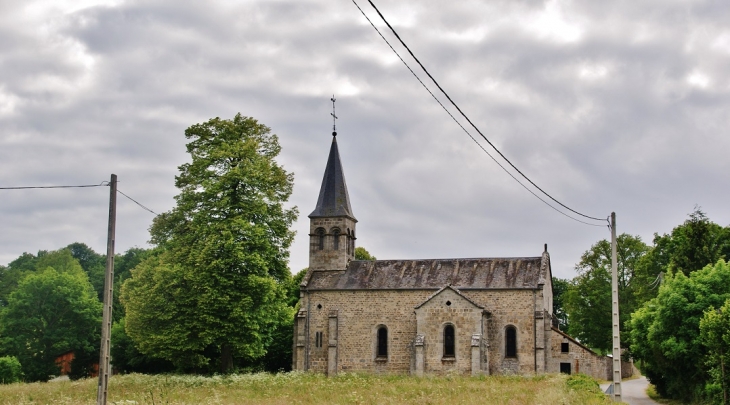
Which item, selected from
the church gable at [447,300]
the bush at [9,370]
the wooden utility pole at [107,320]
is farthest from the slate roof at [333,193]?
the wooden utility pole at [107,320]

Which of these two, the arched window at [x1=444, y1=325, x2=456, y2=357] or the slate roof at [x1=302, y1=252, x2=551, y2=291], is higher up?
the slate roof at [x1=302, y1=252, x2=551, y2=291]

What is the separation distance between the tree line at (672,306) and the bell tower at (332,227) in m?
17.3

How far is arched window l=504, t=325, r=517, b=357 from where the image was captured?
3953 centimetres

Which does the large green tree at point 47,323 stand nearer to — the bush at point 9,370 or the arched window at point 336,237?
the bush at point 9,370

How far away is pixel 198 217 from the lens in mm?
36500

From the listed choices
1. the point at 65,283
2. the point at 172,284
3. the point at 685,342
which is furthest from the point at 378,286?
the point at 65,283

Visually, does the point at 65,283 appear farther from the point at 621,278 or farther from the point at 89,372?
the point at 621,278

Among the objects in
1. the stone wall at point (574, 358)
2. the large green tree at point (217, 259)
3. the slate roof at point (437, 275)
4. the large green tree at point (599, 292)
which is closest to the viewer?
the large green tree at point (217, 259)

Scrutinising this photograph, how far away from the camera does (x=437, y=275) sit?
→ 4200 centimetres

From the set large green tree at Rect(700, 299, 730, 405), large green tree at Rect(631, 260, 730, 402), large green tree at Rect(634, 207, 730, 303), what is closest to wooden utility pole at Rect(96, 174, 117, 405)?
large green tree at Rect(700, 299, 730, 405)

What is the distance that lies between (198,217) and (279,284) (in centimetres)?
582

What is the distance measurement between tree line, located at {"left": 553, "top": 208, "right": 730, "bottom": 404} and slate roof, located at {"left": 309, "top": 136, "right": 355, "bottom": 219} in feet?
60.1

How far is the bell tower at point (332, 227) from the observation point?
146 ft

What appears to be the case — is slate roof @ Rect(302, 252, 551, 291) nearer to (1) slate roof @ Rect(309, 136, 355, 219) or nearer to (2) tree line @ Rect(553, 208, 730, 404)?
(1) slate roof @ Rect(309, 136, 355, 219)
